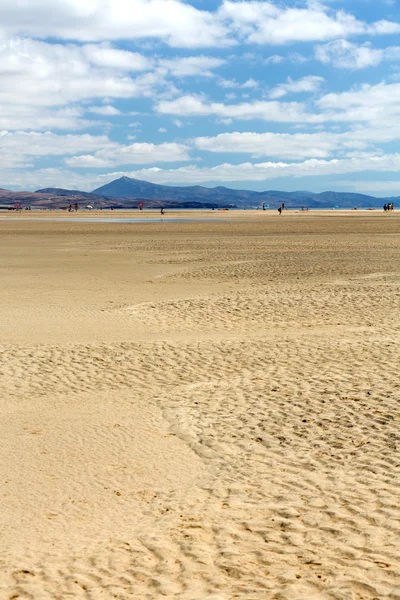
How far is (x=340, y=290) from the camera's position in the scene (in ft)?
64.0

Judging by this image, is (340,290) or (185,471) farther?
(340,290)

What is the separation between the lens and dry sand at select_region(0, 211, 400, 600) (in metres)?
5.52

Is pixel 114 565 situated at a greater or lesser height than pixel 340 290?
lesser

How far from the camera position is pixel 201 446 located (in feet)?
27.4

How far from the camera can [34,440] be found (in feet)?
28.0

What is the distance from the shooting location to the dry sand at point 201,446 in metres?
5.52

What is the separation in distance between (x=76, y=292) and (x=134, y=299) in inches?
94.5

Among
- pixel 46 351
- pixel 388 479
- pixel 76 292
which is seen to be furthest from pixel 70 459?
pixel 76 292

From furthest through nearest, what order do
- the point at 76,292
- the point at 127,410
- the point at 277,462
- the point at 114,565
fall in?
the point at 76,292 → the point at 127,410 → the point at 277,462 → the point at 114,565

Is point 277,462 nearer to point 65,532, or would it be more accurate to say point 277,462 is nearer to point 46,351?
point 65,532

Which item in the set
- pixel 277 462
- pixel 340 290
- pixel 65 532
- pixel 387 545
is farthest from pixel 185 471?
pixel 340 290

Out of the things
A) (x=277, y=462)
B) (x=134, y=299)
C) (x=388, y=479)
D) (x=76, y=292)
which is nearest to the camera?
(x=388, y=479)

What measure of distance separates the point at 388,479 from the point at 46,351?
25.0 feet

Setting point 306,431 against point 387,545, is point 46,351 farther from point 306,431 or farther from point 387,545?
point 387,545
